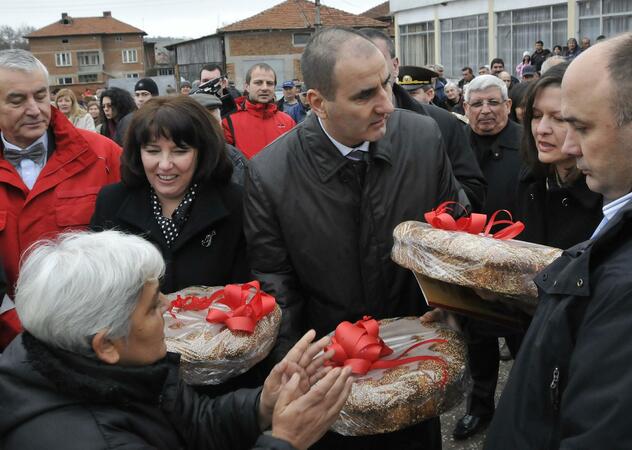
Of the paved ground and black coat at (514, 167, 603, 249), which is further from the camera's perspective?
the paved ground

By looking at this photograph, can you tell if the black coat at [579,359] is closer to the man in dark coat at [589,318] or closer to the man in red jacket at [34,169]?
the man in dark coat at [589,318]

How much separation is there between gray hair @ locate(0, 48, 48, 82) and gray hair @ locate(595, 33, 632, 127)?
9.12 feet

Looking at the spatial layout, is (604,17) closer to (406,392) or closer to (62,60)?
(406,392)

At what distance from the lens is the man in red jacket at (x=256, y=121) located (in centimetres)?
655

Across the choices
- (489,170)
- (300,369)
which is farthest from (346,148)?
(489,170)

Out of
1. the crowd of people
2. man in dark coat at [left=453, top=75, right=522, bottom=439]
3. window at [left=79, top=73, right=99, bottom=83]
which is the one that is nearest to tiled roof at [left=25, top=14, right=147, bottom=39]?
window at [left=79, top=73, right=99, bottom=83]

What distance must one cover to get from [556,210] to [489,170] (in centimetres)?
156

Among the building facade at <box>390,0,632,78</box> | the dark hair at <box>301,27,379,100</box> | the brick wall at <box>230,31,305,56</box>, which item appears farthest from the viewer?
the brick wall at <box>230,31,305,56</box>

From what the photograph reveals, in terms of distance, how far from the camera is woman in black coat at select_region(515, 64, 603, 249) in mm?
2973

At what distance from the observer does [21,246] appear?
10.5 ft

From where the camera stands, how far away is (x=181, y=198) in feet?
9.95

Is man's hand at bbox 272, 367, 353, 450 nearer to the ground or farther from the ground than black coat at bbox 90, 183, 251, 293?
nearer to the ground

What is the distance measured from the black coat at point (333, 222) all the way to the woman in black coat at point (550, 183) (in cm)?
73

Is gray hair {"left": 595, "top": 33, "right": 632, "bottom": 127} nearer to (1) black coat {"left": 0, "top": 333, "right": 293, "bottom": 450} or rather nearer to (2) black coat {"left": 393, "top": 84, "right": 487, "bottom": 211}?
(1) black coat {"left": 0, "top": 333, "right": 293, "bottom": 450}
